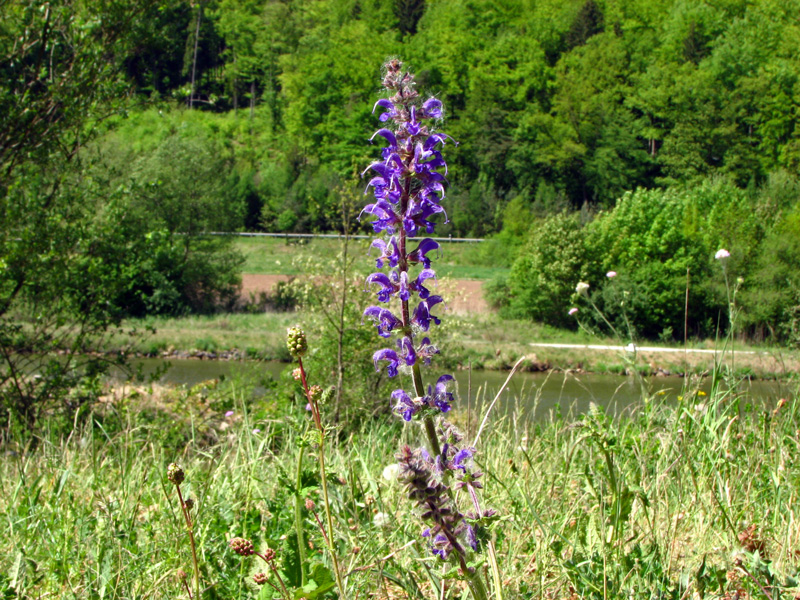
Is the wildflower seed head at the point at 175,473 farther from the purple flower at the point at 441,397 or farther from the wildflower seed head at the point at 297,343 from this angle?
the purple flower at the point at 441,397

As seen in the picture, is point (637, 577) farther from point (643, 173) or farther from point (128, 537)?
point (643, 173)

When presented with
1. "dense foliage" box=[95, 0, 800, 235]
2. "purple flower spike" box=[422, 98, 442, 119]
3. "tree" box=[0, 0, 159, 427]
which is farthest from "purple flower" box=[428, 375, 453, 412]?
"dense foliage" box=[95, 0, 800, 235]

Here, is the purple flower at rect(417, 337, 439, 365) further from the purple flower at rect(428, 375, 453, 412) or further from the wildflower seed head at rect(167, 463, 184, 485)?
the wildflower seed head at rect(167, 463, 184, 485)

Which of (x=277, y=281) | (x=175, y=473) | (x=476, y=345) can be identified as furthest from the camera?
(x=277, y=281)

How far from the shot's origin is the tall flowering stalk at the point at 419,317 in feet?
4.37

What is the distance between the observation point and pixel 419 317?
4.74 ft

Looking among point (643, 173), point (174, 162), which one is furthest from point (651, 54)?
point (174, 162)

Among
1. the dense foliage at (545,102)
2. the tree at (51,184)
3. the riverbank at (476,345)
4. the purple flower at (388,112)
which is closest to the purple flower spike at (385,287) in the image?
the purple flower at (388,112)

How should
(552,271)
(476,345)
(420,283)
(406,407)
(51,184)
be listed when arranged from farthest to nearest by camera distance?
(552,271) < (476,345) < (51,184) < (420,283) < (406,407)

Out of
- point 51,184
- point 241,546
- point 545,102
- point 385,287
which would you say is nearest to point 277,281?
point 51,184

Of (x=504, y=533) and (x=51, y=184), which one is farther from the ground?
(x=51, y=184)

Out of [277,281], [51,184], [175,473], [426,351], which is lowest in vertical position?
[277,281]

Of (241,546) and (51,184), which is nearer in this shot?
(241,546)

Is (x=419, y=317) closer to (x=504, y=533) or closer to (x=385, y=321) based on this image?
(x=385, y=321)
